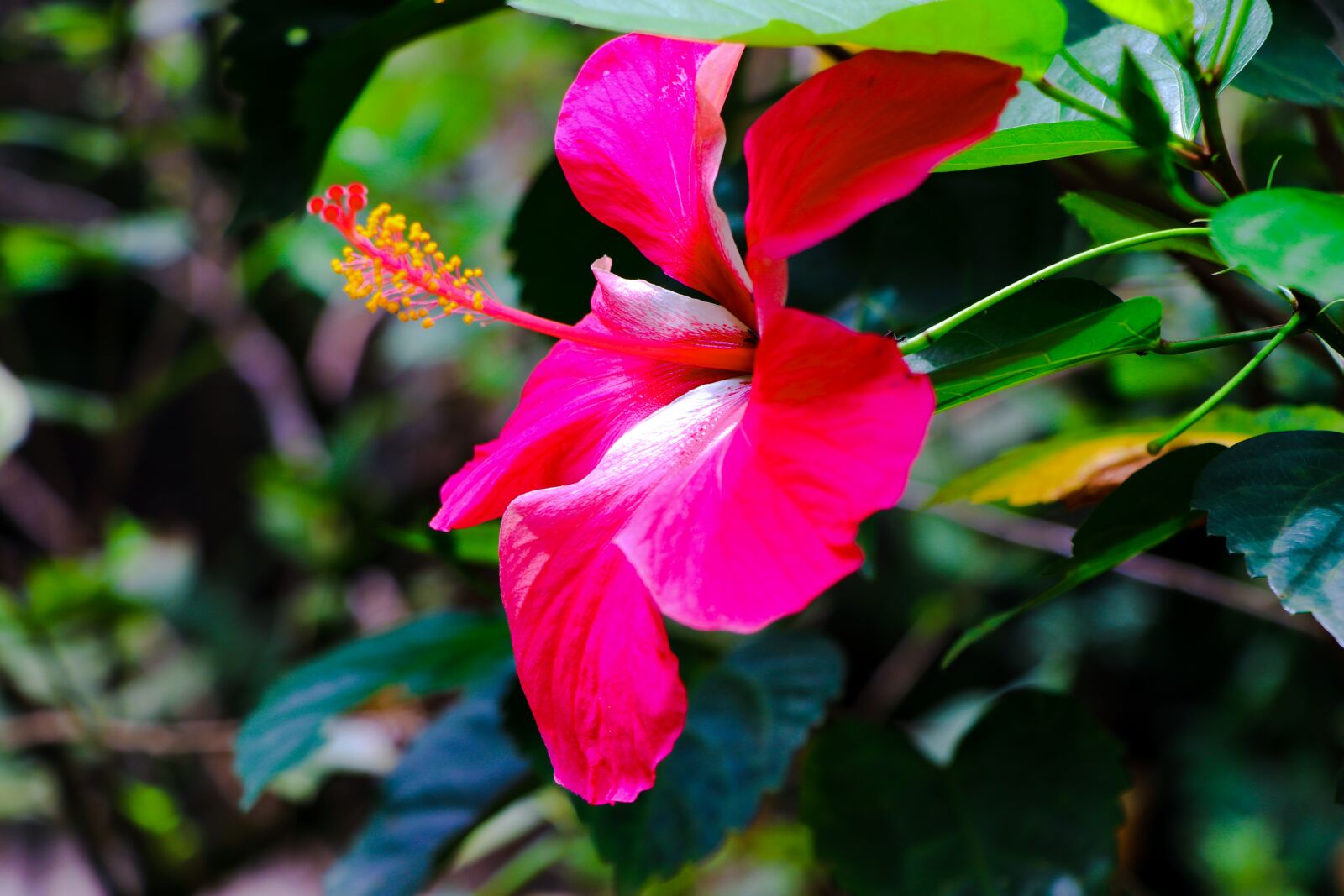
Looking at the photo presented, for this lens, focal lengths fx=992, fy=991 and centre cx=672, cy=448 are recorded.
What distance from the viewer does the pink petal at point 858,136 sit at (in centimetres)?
36

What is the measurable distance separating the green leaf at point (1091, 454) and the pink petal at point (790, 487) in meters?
0.24

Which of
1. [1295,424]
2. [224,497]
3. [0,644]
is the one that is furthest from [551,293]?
[224,497]

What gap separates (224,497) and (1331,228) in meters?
2.72

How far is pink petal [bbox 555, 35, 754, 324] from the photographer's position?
47 centimetres

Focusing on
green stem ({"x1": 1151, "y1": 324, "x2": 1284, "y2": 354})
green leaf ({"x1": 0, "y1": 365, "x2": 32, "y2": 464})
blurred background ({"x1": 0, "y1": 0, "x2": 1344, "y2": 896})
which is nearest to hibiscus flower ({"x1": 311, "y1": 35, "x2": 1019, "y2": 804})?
green stem ({"x1": 1151, "y1": 324, "x2": 1284, "y2": 354})

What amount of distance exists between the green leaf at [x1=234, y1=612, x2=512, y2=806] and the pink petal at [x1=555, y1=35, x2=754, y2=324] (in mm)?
406

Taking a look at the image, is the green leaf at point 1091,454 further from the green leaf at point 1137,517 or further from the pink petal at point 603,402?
the pink petal at point 603,402

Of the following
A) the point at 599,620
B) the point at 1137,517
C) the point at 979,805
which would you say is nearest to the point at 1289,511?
the point at 1137,517

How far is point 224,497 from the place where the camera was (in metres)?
2.65

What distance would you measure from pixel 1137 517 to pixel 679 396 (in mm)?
224

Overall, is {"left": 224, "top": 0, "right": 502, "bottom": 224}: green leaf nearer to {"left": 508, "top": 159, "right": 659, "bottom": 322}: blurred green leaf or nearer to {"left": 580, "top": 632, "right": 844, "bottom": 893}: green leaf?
Answer: {"left": 508, "top": 159, "right": 659, "bottom": 322}: blurred green leaf

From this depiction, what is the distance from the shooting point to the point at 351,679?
79 cm

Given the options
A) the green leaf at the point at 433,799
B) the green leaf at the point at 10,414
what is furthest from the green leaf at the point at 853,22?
the green leaf at the point at 10,414

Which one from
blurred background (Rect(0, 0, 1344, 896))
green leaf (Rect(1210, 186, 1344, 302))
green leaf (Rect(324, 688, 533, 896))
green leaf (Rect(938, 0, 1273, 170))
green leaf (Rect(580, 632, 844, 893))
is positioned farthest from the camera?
blurred background (Rect(0, 0, 1344, 896))
